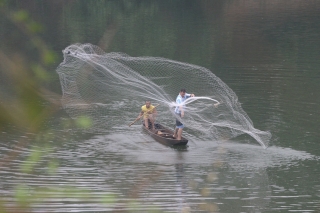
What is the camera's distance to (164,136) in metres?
18.1

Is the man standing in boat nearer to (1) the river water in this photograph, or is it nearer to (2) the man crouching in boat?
(1) the river water

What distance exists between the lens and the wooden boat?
677 inches

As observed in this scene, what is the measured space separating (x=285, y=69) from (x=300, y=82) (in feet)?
9.37

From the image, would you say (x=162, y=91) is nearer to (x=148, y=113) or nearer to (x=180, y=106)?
(x=180, y=106)

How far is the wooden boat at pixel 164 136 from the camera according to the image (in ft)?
56.4

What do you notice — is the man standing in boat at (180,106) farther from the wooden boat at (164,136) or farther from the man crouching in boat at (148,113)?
the man crouching in boat at (148,113)

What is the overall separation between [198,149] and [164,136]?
55.7 inches

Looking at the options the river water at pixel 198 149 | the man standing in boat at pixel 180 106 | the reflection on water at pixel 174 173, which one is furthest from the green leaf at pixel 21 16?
the man standing in boat at pixel 180 106

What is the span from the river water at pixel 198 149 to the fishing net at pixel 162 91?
0.68m

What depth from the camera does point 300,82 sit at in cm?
2506

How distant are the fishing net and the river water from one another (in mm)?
680

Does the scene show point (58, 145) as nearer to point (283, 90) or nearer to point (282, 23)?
point (283, 90)

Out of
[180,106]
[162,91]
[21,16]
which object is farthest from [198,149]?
[21,16]

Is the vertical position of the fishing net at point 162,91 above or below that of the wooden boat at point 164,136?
above
